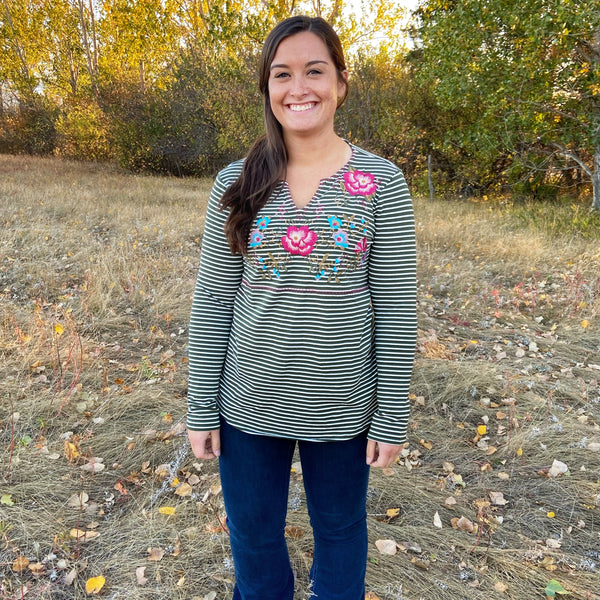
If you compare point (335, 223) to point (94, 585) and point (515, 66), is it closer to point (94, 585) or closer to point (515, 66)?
point (94, 585)

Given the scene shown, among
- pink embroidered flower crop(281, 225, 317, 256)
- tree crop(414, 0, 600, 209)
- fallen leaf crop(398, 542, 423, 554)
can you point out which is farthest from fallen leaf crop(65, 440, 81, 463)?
tree crop(414, 0, 600, 209)

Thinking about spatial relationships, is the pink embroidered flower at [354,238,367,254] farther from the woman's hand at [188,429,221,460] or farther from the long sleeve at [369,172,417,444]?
the woman's hand at [188,429,221,460]

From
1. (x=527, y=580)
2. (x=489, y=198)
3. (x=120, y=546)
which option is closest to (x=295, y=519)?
(x=120, y=546)

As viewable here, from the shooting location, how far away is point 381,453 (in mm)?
1365

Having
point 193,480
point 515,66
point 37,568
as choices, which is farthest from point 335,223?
point 515,66

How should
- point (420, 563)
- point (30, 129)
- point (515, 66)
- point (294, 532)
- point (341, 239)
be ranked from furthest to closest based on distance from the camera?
point (30, 129) → point (515, 66) → point (294, 532) → point (420, 563) → point (341, 239)

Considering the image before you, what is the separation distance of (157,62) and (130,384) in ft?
63.3

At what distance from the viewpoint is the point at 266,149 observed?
1.41 m

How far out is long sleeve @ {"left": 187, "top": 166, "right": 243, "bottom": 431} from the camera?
54.6 inches

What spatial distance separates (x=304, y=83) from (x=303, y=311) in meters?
0.64

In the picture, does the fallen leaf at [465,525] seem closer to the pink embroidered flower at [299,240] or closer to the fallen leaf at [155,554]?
the fallen leaf at [155,554]

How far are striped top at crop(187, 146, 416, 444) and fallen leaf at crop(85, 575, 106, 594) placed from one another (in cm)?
127

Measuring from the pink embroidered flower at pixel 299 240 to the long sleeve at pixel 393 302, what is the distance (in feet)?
0.60

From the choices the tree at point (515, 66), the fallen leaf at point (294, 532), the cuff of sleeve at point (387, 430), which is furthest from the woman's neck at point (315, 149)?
the tree at point (515, 66)
